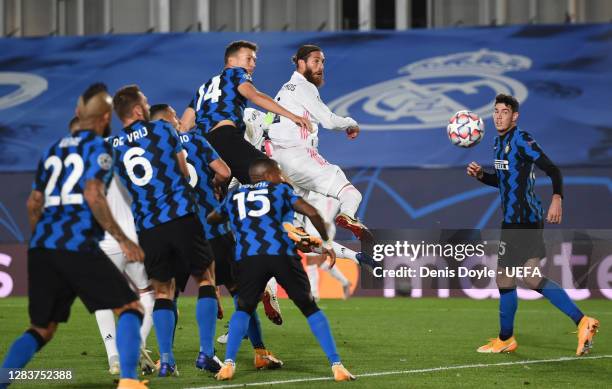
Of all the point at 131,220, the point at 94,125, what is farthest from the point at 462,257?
the point at 94,125

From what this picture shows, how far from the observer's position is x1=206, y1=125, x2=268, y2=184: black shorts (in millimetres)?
8750

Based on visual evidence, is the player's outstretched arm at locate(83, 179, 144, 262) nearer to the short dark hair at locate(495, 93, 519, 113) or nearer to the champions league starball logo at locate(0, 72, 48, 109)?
the short dark hair at locate(495, 93, 519, 113)

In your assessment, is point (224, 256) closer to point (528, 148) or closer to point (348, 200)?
point (348, 200)

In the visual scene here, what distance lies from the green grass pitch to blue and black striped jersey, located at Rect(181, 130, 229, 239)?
112cm

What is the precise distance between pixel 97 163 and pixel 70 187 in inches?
8.6

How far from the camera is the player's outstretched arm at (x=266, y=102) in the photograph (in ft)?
28.4

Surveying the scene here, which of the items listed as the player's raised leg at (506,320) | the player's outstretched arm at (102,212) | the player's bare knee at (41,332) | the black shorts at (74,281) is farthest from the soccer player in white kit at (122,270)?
the player's raised leg at (506,320)

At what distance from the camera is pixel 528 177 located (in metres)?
9.76

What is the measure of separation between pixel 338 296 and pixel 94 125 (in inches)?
435

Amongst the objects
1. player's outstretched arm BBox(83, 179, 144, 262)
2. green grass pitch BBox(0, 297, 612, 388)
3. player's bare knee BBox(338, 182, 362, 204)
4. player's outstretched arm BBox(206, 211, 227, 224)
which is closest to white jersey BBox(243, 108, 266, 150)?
player's bare knee BBox(338, 182, 362, 204)

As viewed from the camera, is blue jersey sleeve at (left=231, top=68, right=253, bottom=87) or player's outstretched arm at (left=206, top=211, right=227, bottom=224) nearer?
player's outstretched arm at (left=206, top=211, right=227, bottom=224)

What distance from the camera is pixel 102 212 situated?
6.20 m

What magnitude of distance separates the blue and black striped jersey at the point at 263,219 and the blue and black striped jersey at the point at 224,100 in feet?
4.30

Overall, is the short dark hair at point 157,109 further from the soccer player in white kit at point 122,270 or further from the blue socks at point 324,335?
the blue socks at point 324,335
